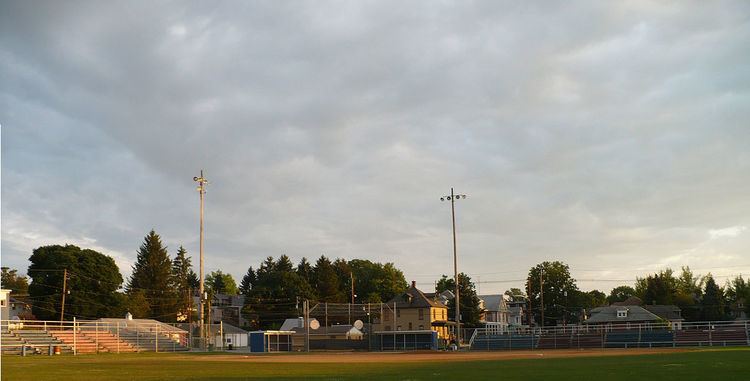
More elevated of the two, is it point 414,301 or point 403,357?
point 414,301

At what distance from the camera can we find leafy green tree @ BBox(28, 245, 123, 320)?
84.1 meters

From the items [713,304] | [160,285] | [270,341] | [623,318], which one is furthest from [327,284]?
[713,304]

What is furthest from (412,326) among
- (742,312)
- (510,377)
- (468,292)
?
(510,377)

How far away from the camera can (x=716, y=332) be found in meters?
58.7

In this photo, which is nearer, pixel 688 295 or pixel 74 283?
pixel 74 283

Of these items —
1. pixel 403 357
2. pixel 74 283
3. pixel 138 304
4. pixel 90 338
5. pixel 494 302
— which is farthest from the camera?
pixel 494 302

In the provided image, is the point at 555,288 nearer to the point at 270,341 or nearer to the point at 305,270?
the point at 305,270

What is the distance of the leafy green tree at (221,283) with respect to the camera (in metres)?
187

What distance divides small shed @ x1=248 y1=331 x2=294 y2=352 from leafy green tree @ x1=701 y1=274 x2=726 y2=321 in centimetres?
7992

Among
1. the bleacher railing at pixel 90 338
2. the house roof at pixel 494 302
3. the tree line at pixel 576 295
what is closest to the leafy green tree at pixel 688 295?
the tree line at pixel 576 295

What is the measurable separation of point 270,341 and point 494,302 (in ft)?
240

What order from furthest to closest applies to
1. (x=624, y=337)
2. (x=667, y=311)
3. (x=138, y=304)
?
(x=667, y=311) < (x=138, y=304) < (x=624, y=337)

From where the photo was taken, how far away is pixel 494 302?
13188 centimetres

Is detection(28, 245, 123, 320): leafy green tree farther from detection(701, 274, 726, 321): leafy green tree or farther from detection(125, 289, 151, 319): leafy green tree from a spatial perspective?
detection(701, 274, 726, 321): leafy green tree
